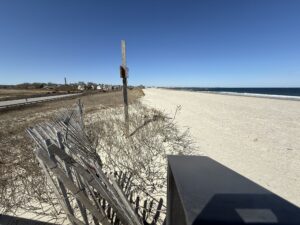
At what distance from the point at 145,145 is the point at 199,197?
4534mm

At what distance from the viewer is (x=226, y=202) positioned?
102 cm

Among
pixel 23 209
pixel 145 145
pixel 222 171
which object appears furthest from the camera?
pixel 145 145

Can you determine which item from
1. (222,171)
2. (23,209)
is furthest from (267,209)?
(23,209)

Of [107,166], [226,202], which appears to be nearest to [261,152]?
[107,166]

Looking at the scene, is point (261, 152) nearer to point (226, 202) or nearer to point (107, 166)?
point (107, 166)

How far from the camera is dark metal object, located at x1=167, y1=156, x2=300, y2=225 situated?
0.90m

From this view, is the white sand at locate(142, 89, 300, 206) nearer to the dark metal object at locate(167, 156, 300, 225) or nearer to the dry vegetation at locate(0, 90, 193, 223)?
the dry vegetation at locate(0, 90, 193, 223)

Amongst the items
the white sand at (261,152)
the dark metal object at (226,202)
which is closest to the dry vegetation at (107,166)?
the white sand at (261,152)

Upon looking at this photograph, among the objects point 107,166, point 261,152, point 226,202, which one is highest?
point 226,202

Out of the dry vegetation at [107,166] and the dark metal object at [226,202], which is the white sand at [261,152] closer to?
the dry vegetation at [107,166]

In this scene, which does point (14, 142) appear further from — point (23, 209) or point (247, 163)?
point (247, 163)

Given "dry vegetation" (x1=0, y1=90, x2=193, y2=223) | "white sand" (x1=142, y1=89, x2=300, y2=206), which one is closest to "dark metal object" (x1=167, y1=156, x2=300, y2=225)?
"dry vegetation" (x1=0, y1=90, x2=193, y2=223)

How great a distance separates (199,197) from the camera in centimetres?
106

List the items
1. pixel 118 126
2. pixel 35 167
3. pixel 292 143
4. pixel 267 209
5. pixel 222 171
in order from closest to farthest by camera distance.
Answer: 1. pixel 267 209
2. pixel 222 171
3. pixel 35 167
4. pixel 292 143
5. pixel 118 126
